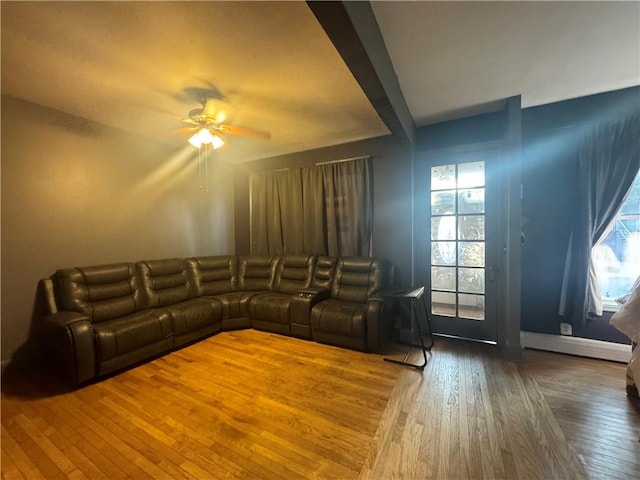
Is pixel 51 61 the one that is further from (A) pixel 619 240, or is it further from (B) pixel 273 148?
(A) pixel 619 240

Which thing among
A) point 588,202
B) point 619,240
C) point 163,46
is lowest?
point 619,240

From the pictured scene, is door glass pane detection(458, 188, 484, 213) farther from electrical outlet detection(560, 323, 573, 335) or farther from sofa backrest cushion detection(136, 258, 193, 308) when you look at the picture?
sofa backrest cushion detection(136, 258, 193, 308)

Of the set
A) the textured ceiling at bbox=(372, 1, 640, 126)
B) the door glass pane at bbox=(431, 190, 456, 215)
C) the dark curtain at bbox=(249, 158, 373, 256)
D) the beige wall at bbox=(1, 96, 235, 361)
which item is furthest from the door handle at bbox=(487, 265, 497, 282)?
the beige wall at bbox=(1, 96, 235, 361)

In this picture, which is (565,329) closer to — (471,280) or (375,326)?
(471,280)

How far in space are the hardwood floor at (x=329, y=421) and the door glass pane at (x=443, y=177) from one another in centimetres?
198

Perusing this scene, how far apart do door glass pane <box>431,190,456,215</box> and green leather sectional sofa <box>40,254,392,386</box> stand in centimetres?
93

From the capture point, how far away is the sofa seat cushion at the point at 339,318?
110 inches

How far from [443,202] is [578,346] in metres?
1.99

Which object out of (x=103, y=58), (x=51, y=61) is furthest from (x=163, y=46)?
(x=51, y=61)

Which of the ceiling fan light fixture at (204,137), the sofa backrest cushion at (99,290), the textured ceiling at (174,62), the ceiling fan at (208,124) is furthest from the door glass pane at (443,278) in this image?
the sofa backrest cushion at (99,290)

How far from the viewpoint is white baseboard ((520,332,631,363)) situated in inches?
98.3

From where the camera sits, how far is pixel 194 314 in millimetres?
3066

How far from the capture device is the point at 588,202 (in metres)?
2.54

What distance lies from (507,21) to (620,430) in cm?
271
